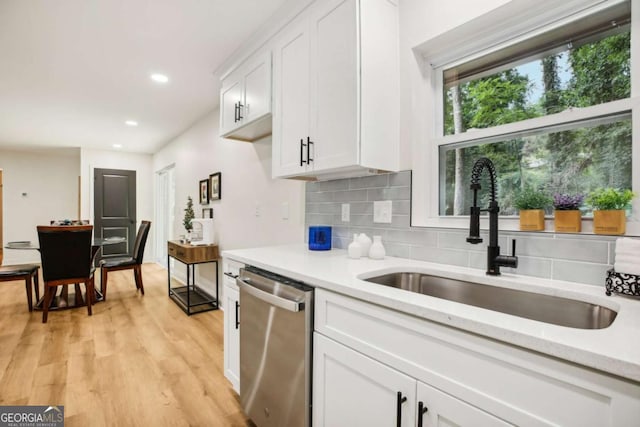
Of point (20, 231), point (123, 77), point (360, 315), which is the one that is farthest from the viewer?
point (20, 231)

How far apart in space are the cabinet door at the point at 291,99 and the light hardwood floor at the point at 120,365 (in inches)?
58.5

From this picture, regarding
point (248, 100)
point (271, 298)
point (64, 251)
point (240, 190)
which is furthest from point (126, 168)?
point (271, 298)

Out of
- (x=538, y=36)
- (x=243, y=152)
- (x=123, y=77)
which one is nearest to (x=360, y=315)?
(x=538, y=36)

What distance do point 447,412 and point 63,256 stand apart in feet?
12.5

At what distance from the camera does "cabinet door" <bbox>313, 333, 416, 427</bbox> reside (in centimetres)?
90

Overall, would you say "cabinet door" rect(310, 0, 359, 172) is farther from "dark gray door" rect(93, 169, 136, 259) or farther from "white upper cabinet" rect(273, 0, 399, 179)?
"dark gray door" rect(93, 169, 136, 259)

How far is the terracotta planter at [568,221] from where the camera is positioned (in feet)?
3.54

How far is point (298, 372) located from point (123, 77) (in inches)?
124

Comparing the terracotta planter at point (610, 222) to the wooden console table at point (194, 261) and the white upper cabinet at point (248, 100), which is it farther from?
the wooden console table at point (194, 261)

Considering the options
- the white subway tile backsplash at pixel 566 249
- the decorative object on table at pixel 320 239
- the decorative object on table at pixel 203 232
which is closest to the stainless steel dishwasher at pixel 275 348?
the decorative object on table at pixel 320 239

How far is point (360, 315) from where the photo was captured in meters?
1.03

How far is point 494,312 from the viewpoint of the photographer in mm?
774

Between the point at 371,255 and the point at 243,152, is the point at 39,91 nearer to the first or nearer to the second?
the point at 243,152

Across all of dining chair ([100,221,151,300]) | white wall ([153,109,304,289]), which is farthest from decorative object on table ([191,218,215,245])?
dining chair ([100,221,151,300])
